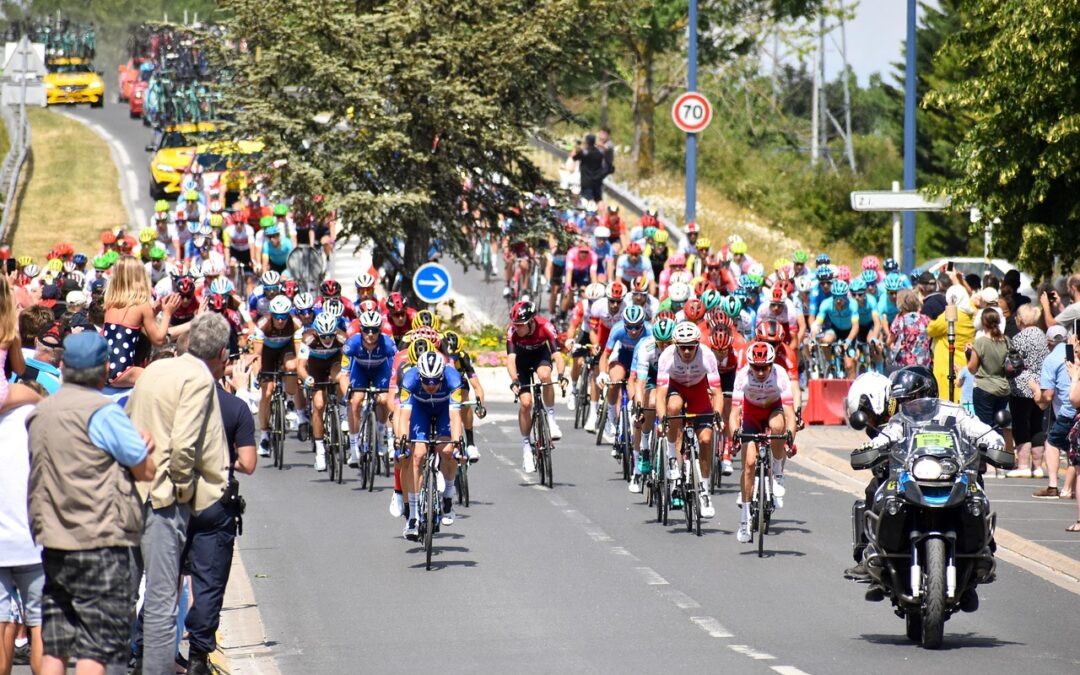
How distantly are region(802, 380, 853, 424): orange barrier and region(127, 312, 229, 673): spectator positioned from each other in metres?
15.8

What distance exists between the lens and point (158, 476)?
9602 mm

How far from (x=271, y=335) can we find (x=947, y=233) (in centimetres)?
3640

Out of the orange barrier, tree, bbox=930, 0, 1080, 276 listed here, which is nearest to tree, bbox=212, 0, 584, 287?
the orange barrier

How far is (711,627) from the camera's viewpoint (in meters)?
12.2

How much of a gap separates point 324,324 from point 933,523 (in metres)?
10.4

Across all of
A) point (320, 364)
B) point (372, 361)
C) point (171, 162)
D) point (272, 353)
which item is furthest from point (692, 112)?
point (171, 162)

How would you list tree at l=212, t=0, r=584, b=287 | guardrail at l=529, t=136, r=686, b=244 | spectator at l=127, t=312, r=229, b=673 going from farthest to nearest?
guardrail at l=529, t=136, r=686, b=244 → tree at l=212, t=0, r=584, b=287 → spectator at l=127, t=312, r=229, b=673

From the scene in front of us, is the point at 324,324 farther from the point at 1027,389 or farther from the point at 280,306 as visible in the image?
the point at 1027,389

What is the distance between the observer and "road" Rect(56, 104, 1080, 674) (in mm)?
11242

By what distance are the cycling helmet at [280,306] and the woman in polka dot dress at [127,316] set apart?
25.5ft

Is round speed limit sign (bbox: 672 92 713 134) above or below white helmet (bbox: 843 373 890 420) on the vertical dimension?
above

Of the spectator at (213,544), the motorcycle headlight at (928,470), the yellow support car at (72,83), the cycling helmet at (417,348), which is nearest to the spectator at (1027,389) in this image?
the cycling helmet at (417,348)

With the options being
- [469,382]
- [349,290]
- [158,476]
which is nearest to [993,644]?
[158,476]

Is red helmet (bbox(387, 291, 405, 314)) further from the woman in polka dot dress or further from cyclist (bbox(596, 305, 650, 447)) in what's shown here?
the woman in polka dot dress
